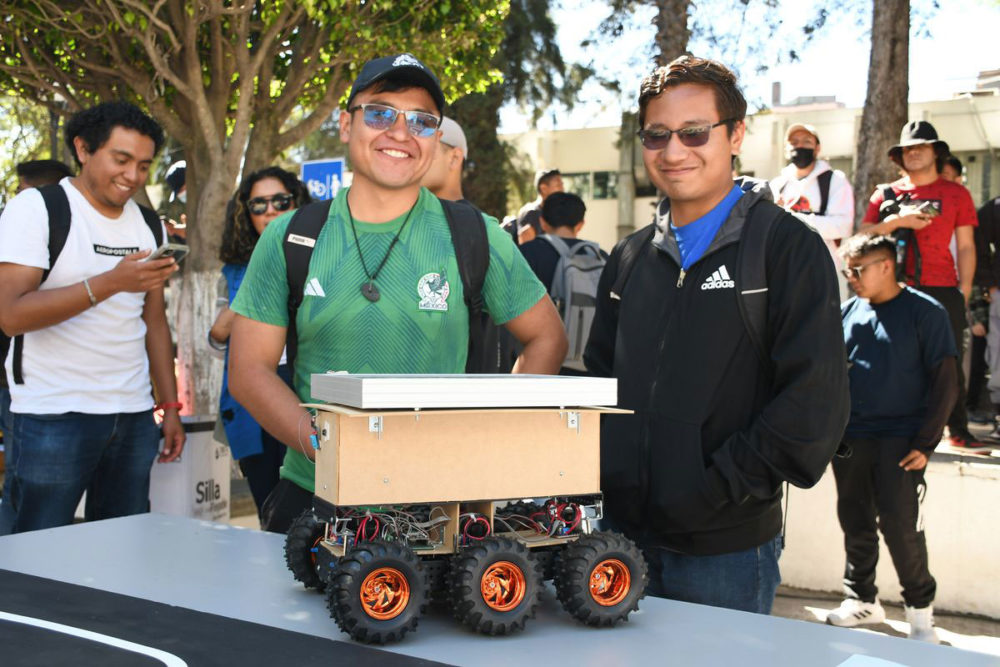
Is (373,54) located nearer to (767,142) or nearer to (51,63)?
(51,63)

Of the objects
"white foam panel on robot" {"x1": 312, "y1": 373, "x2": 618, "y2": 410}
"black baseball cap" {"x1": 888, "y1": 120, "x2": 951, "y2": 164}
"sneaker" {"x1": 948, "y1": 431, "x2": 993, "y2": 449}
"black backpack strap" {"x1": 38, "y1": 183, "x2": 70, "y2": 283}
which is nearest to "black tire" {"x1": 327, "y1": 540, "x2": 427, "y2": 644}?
"white foam panel on robot" {"x1": 312, "y1": 373, "x2": 618, "y2": 410}

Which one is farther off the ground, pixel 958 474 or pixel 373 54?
pixel 373 54

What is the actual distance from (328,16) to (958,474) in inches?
268

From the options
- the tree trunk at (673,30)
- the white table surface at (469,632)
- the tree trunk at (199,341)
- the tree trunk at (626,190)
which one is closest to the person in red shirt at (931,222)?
the tree trunk at (673,30)

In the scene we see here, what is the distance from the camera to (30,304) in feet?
10.9

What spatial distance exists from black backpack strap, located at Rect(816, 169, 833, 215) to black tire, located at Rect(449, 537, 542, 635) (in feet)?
19.4

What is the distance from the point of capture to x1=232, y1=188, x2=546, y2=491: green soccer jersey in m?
2.35

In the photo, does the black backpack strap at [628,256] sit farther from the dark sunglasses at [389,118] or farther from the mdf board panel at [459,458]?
the mdf board panel at [459,458]

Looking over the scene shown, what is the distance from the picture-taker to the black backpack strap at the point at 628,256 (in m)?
2.53

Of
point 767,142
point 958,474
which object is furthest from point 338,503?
point 767,142

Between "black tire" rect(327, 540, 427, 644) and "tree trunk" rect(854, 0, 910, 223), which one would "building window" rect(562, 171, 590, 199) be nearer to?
"tree trunk" rect(854, 0, 910, 223)

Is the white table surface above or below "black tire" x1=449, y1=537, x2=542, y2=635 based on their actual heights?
below

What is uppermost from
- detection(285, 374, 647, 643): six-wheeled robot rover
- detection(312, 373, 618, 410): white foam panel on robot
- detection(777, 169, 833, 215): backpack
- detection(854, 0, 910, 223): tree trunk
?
detection(854, 0, 910, 223): tree trunk

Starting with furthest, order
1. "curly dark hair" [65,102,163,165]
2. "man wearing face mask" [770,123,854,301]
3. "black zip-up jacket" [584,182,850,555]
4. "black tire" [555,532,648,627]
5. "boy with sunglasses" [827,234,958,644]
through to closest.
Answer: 1. "man wearing face mask" [770,123,854,301]
2. "boy with sunglasses" [827,234,958,644]
3. "curly dark hair" [65,102,163,165]
4. "black zip-up jacket" [584,182,850,555]
5. "black tire" [555,532,648,627]
